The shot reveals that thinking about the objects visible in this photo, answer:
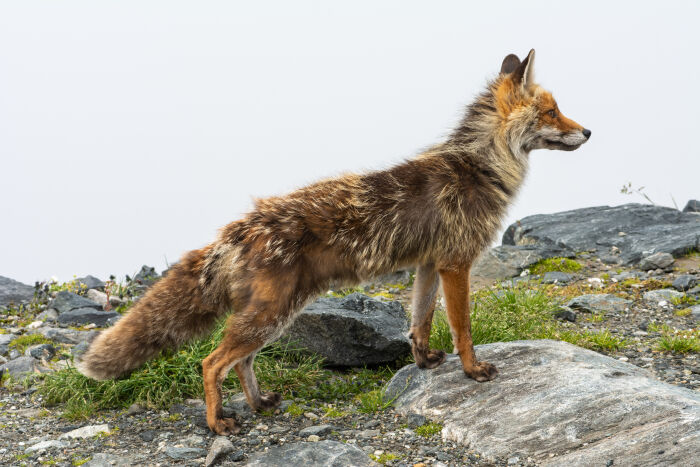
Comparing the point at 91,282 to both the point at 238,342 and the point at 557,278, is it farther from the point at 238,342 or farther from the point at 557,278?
the point at 557,278

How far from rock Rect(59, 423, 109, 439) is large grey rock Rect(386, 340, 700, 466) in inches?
109

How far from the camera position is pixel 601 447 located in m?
5.14

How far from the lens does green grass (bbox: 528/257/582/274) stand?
12.5 meters

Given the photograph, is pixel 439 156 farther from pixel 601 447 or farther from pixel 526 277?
pixel 526 277

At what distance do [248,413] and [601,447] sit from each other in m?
3.21

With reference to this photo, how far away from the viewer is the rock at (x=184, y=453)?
18.7ft

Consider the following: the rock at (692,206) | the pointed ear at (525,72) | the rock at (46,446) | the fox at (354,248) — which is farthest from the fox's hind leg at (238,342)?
the rock at (692,206)

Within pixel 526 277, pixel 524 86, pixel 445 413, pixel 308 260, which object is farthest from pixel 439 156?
pixel 526 277

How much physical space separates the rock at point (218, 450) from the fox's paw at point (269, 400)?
81 cm

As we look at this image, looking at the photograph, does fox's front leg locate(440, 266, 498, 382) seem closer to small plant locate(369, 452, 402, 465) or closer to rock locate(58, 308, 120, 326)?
small plant locate(369, 452, 402, 465)

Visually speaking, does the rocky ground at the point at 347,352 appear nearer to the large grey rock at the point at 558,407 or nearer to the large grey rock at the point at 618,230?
the large grey rock at the point at 618,230

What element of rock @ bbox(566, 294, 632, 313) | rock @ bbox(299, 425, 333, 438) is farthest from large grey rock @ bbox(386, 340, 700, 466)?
rock @ bbox(566, 294, 632, 313)

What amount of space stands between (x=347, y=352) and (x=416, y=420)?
1.60m

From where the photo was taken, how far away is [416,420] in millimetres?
6070
